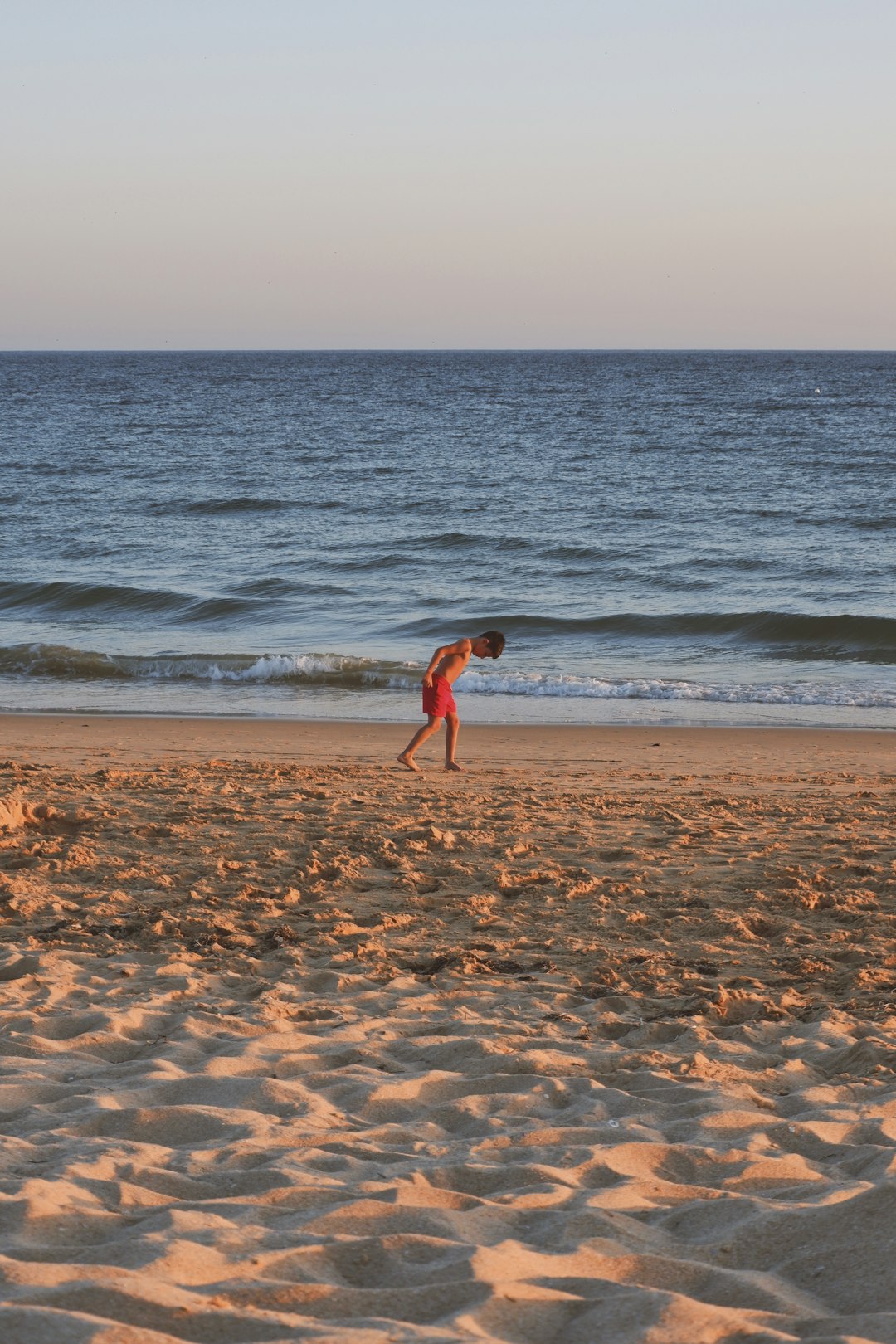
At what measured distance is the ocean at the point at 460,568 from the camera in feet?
44.8

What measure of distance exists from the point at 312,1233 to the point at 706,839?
435 centimetres

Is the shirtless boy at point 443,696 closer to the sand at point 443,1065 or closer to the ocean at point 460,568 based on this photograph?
the sand at point 443,1065

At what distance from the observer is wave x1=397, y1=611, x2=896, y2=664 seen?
1564cm

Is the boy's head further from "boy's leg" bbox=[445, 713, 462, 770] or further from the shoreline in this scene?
the shoreline

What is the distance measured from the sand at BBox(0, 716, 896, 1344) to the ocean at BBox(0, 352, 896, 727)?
567 cm

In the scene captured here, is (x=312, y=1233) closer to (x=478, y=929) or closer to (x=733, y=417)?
(x=478, y=929)

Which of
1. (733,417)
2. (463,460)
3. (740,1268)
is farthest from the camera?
(733,417)

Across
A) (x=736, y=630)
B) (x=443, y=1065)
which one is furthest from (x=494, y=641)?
(x=736, y=630)

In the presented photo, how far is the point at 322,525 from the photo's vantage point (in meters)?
25.9

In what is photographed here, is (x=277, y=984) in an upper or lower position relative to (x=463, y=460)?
lower

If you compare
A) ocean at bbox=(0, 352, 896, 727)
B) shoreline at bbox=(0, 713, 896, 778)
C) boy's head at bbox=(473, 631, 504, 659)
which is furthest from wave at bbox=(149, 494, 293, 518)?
boy's head at bbox=(473, 631, 504, 659)

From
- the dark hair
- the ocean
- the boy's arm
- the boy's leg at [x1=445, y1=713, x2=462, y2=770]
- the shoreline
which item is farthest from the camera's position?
the ocean

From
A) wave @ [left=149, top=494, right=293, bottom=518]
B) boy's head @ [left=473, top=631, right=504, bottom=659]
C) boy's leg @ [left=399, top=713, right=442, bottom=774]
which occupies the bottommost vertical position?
boy's leg @ [left=399, top=713, right=442, bottom=774]

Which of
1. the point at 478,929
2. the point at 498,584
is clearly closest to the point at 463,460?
the point at 498,584
